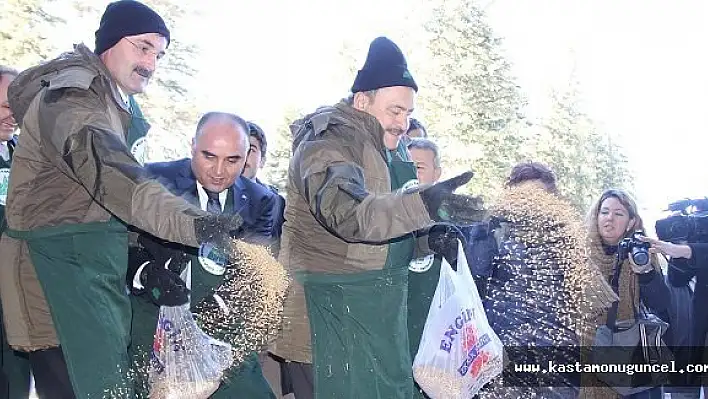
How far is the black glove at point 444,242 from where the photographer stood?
2973 millimetres

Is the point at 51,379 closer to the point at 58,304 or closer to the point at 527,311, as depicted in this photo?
the point at 58,304

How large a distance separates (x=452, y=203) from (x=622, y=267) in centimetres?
202

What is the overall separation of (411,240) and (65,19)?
28.7ft

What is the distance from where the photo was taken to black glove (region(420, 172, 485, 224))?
194cm

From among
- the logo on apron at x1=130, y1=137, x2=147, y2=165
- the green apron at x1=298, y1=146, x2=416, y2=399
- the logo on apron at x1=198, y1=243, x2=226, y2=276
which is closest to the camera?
the logo on apron at x1=130, y1=137, x2=147, y2=165

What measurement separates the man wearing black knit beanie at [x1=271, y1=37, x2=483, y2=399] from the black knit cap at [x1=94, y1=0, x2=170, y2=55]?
548 millimetres

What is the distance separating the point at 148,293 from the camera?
2650 mm

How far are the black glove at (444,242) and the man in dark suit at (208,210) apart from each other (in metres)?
0.64

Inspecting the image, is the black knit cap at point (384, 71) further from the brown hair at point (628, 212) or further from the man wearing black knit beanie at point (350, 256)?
the brown hair at point (628, 212)

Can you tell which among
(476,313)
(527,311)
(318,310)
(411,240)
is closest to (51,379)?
(318,310)

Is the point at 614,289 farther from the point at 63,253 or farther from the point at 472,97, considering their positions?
the point at 472,97

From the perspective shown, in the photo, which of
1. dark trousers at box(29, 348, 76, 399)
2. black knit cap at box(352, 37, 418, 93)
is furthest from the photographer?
dark trousers at box(29, 348, 76, 399)

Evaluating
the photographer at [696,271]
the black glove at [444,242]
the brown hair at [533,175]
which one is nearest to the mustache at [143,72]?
the black glove at [444,242]

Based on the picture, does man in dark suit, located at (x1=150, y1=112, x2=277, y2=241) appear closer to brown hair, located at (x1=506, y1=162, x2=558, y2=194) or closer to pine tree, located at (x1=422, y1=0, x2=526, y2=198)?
brown hair, located at (x1=506, y1=162, x2=558, y2=194)
